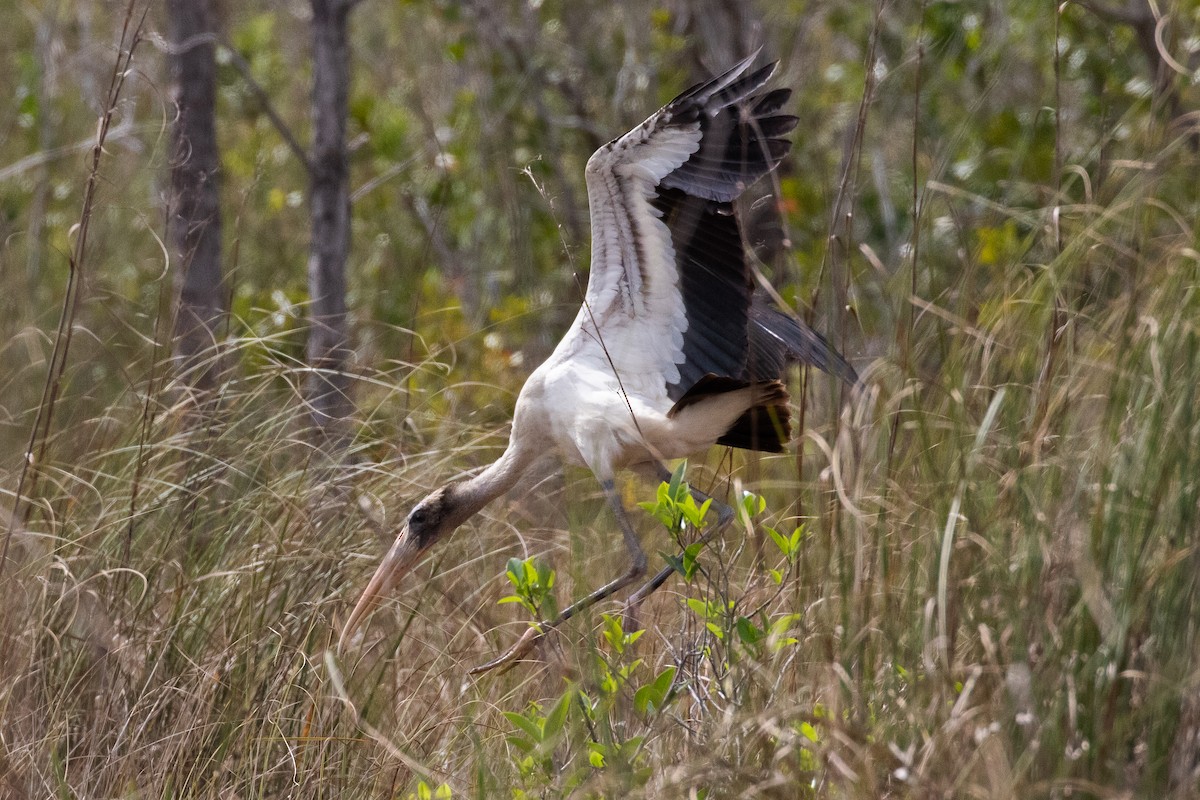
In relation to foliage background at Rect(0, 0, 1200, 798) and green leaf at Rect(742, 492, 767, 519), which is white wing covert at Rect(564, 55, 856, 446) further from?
green leaf at Rect(742, 492, 767, 519)

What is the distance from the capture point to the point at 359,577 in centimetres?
407

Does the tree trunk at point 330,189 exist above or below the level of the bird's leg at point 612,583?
above

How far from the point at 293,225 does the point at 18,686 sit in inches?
276

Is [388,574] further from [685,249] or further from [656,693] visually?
[656,693]

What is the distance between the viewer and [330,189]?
5184 mm

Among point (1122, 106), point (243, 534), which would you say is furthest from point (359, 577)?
point (1122, 106)

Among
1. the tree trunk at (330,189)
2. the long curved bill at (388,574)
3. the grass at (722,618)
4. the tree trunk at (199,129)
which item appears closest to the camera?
the grass at (722,618)

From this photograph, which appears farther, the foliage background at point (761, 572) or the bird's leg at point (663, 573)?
the bird's leg at point (663, 573)

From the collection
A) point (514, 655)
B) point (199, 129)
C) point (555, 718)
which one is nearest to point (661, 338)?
point (514, 655)

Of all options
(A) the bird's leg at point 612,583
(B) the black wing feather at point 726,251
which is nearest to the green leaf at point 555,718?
(A) the bird's leg at point 612,583

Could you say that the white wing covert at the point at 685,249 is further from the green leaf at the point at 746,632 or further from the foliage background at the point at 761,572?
the green leaf at the point at 746,632

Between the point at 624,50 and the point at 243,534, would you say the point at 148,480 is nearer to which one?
the point at 243,534

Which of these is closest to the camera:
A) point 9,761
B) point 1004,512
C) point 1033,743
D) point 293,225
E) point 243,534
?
point 1033,743

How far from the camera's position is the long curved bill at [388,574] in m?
3.74
